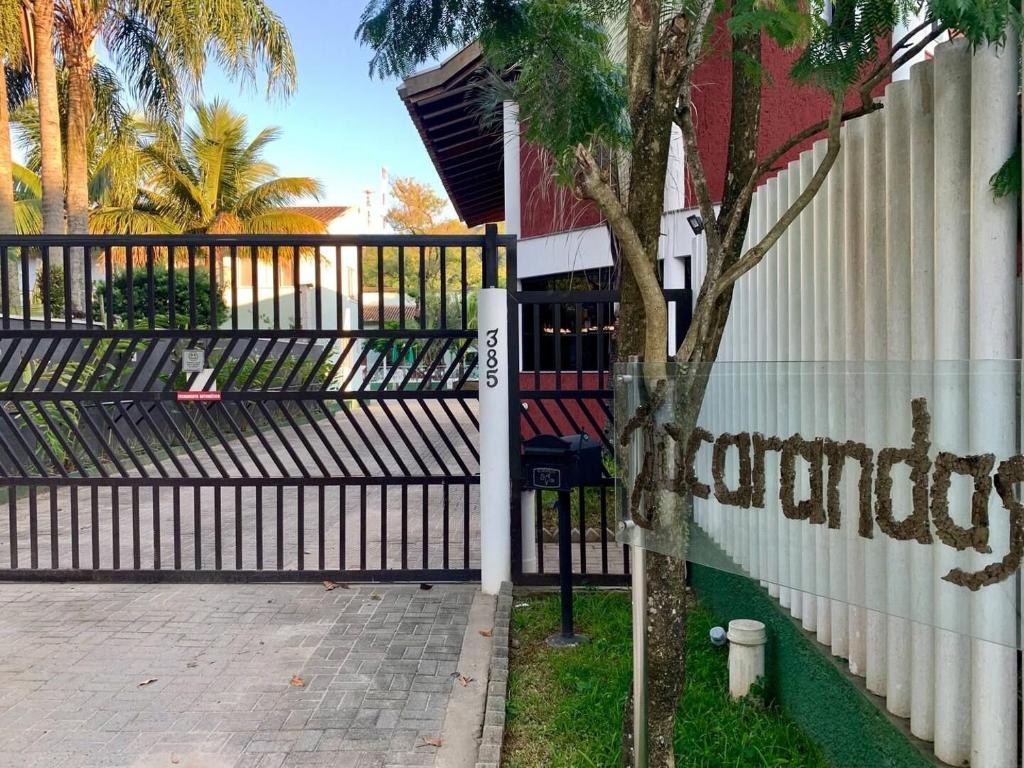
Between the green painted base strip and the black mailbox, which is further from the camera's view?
the black mailbox

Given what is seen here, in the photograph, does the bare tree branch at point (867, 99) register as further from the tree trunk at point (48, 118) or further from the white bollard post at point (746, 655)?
the tree trunk at point (48, 118)

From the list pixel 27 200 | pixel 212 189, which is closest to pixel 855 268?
pixel 212 189

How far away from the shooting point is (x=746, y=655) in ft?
13.0

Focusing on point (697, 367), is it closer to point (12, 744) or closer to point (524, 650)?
point (524, 650)

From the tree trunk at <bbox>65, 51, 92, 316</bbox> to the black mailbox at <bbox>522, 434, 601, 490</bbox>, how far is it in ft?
36.9

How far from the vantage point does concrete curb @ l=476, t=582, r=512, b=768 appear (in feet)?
11.6

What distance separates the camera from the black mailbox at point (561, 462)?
4.93 m

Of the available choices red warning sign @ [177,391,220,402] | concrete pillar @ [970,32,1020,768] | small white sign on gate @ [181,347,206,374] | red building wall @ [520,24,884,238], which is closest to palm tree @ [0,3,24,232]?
small white sign on gate @ [181,347,206,374]

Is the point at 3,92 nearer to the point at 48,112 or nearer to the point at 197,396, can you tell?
the point at 48,112

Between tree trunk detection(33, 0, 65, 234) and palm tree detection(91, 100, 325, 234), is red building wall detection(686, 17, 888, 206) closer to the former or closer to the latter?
tree trunk detection(33, 0, 65, 234)

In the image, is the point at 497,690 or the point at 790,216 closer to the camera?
the point at 790,216

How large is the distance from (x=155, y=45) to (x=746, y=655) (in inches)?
574

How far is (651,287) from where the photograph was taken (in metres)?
2.86

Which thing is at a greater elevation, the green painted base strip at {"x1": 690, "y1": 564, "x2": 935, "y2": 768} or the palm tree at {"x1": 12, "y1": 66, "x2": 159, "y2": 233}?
the palm tree at {"x1": 12, "y1": 66, "x2": 159, "y2": 233}
